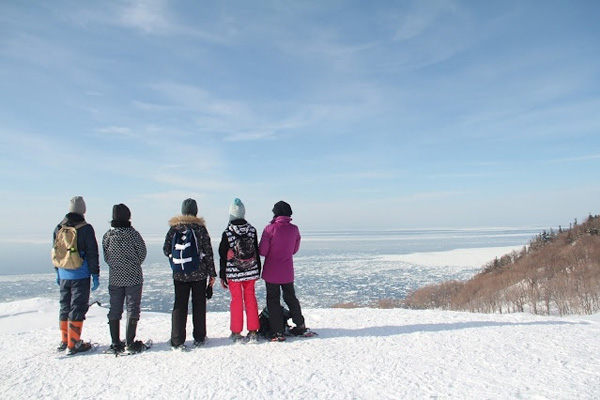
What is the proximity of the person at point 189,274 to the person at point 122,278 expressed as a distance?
17.7 inches

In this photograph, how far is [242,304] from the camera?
5461 mm

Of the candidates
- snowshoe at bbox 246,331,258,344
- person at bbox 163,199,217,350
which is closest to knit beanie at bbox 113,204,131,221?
person at bbox 163,199,217,350

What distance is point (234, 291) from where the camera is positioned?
17.9 feet

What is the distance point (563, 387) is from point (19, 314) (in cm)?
1359

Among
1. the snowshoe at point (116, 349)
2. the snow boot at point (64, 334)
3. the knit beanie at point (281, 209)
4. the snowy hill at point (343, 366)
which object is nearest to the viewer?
the snowy hill at point (343, 366)

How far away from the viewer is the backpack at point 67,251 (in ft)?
16.8

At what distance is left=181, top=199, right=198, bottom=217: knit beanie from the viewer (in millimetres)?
5398

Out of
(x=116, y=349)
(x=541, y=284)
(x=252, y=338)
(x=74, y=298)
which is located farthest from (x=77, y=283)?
(x=541, y=284)

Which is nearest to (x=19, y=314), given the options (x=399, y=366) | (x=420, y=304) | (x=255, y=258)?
(x=255, y=258)

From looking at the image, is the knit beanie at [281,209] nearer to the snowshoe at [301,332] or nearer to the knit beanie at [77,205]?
the snowshoe at [301,332]

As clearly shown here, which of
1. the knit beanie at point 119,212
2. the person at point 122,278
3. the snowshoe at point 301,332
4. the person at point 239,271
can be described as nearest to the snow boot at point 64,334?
the person at point 122,278

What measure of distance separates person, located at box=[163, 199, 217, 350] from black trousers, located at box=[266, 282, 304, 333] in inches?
35.4

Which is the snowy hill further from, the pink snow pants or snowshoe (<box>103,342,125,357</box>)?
the pink snow pants

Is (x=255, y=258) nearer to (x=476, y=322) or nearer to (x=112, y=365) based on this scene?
(x=112, y=365)
